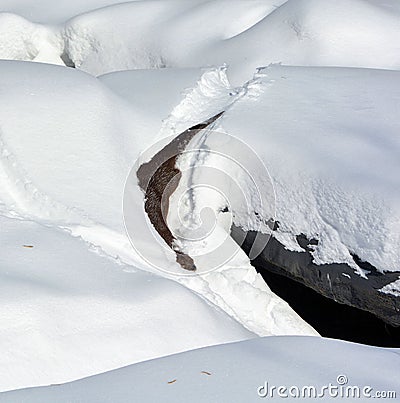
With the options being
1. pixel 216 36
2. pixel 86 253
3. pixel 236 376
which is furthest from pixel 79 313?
pixel 216 36

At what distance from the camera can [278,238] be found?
226 cm

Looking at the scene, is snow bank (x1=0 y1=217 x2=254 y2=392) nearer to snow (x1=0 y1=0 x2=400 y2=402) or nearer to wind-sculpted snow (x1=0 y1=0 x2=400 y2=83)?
snow (x1=0 y1=0 x2=400 y2=402)

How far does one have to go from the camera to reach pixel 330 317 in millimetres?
2271

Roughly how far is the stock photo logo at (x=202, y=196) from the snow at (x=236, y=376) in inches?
34.8

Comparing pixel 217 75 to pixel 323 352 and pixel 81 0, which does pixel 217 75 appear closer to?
pixel 81 0

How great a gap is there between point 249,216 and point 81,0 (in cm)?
225

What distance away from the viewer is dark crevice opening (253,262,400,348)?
221 centimetres

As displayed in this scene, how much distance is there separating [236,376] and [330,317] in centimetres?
118

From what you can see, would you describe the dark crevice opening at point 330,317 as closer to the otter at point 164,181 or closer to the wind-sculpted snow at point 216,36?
the otter at point 164,181

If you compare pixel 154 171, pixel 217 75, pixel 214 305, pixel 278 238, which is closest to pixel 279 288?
pixel 278 238

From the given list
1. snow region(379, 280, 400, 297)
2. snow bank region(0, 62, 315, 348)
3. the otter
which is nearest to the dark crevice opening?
snow bank region(0, 62, 315, 348)

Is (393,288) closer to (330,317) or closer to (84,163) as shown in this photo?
(330,317)
